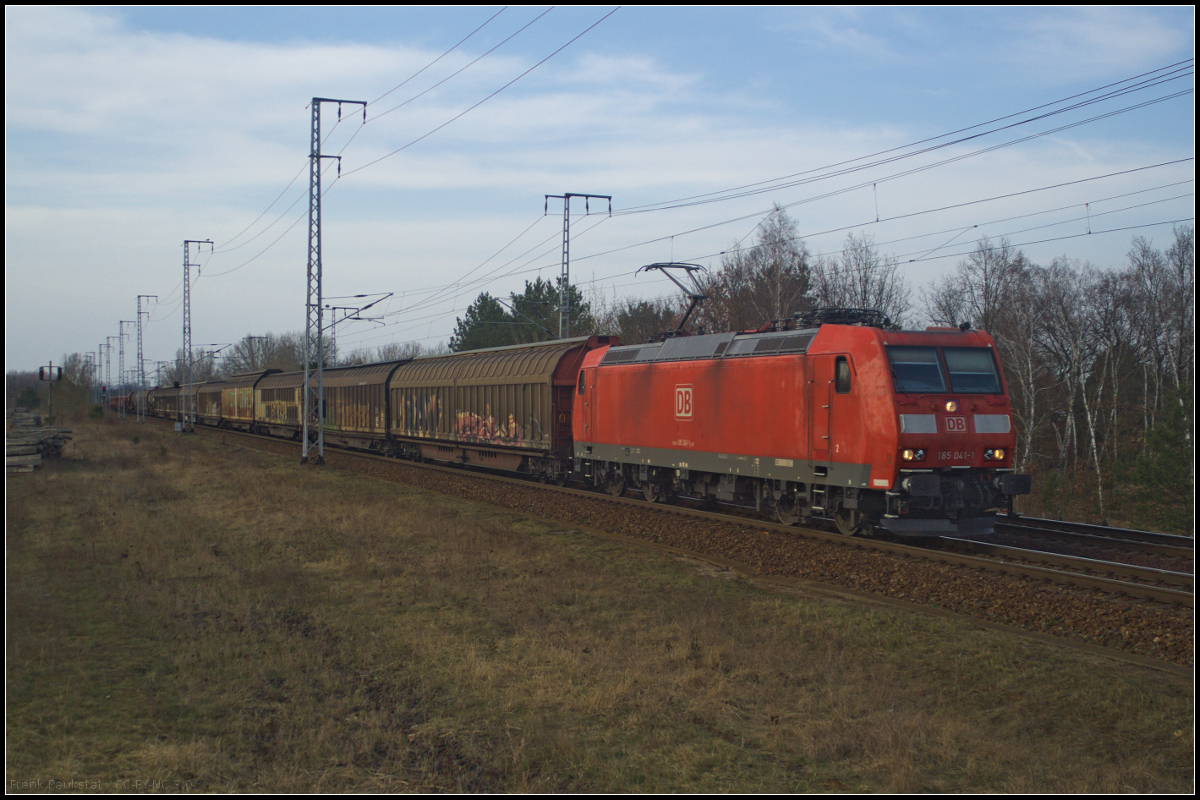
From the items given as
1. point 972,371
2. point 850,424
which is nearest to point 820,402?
point 850,424

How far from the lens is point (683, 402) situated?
16922 mm

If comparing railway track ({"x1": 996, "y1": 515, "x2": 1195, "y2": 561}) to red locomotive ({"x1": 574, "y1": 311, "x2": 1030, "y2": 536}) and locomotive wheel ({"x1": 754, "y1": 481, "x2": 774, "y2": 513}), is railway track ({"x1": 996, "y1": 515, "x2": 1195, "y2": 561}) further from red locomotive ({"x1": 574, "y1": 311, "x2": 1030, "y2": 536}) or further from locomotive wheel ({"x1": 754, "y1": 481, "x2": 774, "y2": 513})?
locomotive wheel ({"x1": 754, "y1": 481, "x2": 774, "y2": 513})

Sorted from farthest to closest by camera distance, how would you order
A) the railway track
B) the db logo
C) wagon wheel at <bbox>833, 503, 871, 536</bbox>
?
the db logo → wagon wheel at <bbox>833, 503, 871, 536</bbox> → the railway track

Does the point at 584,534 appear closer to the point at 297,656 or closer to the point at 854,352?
the point at 854,352

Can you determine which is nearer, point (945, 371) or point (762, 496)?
point (945, 371)

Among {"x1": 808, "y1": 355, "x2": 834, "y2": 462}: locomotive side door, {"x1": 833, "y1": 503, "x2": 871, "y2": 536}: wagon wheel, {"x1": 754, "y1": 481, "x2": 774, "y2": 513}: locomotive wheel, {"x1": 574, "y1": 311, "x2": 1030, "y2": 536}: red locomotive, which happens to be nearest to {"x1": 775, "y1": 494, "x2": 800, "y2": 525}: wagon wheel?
{"x1": 574, "y1": 311, "x2": 1030, "y2": 536}: red locomotive

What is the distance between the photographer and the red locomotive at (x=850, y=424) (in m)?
12.3

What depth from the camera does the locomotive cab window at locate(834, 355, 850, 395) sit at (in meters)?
12.9

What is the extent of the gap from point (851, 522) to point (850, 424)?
70.7 inches

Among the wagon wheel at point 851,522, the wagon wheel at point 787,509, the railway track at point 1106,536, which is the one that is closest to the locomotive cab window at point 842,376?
the wagon wheel at point 851,522

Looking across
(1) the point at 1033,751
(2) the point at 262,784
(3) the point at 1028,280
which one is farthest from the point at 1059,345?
(2) the point at 262,784

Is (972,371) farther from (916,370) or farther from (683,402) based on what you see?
(683,402)

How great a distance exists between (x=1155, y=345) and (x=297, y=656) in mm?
46631

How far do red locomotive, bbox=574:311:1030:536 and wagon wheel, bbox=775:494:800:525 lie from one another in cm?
3
